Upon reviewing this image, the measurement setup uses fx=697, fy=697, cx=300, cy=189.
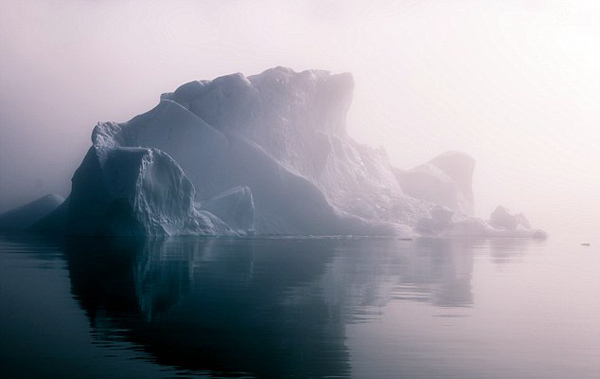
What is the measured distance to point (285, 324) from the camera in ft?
31.8

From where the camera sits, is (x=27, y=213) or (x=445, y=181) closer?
(x=27, y=213)

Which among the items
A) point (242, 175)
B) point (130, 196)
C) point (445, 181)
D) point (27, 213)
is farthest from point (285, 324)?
point (445, 181)

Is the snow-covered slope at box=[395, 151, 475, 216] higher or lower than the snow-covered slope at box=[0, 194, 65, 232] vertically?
higher

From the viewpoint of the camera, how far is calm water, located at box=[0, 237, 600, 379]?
7.16 meters

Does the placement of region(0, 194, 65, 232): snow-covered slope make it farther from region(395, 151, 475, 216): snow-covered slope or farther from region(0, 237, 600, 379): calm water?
region(0, 237, 600, 379): calm water

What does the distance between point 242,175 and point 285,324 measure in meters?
37.3

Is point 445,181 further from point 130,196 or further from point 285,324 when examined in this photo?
point 285,324

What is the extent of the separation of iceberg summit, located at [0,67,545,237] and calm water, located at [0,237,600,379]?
1957 cm

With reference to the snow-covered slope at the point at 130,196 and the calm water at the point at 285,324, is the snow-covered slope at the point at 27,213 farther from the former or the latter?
the calm water at the point at 285,324

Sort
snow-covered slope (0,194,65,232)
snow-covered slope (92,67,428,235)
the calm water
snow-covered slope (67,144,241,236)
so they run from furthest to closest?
1. snow-covered slope (0,194,65,232)
2. snow-covered slope (92,67,428,235)
3. snow-covered slope (67,144,241,236)
4. the calm water

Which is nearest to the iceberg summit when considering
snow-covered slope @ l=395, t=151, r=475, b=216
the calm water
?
snow-covered slope @ l=395, t=151, r=475, b=216

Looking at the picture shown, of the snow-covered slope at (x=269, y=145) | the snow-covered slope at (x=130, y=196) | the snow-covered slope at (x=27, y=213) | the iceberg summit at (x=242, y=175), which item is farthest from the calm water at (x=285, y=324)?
the snow-covered slope at (x=27, y=213)

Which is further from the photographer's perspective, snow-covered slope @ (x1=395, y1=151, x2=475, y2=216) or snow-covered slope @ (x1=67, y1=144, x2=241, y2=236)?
snow-covered slope @ (x1=395, y1=151, x2=475, y2=216)

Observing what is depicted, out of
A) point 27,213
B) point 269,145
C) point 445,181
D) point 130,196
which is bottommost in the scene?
point 27,213
